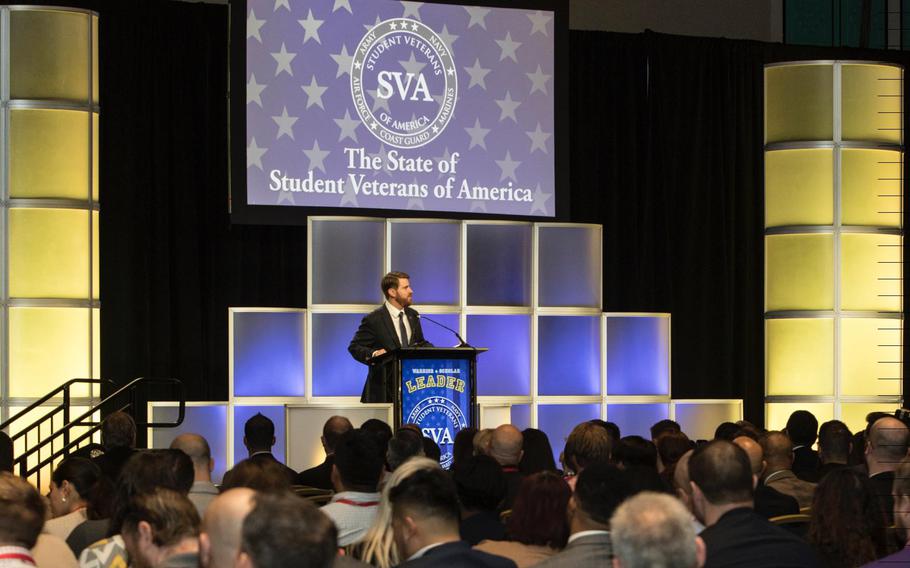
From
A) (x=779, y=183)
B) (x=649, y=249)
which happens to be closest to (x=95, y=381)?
(x=649, y=249)

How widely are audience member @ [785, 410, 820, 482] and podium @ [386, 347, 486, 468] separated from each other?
1.77m

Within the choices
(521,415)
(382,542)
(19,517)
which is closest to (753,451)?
(382,542)

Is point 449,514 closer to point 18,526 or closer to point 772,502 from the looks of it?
point 18,526

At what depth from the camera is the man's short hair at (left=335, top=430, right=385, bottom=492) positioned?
156 inches

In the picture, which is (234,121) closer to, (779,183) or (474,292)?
(474,292)

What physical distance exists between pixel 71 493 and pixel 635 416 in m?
5.82

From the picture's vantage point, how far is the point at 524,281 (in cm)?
948

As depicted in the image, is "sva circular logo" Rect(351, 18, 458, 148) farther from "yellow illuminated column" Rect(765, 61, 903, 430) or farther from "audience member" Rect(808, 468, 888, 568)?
"audience member" Rect(808, 468, 888, 568)

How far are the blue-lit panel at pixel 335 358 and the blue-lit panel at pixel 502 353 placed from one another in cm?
82

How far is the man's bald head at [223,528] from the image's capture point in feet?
7.74

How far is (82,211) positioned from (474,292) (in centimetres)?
278

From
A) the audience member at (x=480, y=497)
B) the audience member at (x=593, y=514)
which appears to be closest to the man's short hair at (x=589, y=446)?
the audience member at (x=480, y=497)

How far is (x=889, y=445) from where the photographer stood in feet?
17.1

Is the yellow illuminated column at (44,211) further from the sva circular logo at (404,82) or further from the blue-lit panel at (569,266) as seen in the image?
the blue-lit panel at (569,266)
